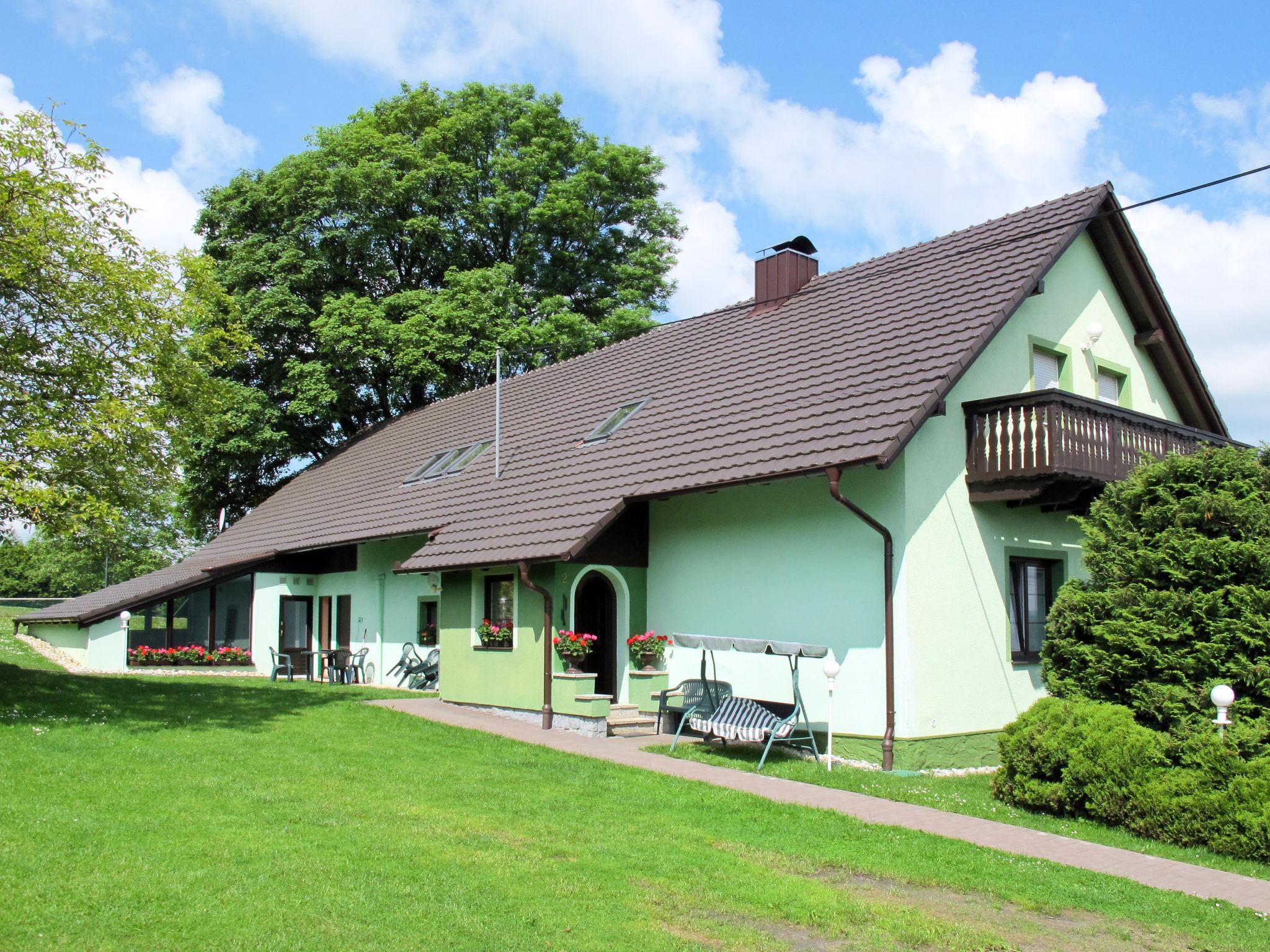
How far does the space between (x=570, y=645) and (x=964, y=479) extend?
573 centimetres

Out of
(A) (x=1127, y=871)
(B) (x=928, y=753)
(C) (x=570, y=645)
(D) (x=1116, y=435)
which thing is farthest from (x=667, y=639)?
(A) (x=1127, y=871)

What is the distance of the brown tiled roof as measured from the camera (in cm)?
1375

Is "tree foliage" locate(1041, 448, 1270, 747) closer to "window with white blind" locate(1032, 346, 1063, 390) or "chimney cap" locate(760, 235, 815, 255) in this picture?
"window with white blind" locate(1032, 346, 1063, 390)

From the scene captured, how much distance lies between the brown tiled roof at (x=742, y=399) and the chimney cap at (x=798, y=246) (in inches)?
30.9

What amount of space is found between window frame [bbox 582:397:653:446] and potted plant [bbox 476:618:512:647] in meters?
3.42

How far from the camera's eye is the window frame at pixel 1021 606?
14328mm

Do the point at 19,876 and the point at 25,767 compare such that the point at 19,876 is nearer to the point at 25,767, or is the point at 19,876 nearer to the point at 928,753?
the point at 25,767

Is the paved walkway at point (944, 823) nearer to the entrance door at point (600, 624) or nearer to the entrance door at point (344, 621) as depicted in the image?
the entrance door at point (600, 624)

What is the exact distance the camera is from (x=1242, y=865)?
8.69 meters

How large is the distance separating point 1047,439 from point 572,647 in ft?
22.3

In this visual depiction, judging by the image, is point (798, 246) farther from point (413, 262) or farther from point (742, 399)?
point (413, 262)

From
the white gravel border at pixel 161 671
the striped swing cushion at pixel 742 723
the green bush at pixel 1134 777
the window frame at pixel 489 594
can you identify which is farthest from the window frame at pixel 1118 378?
the white gravel border at pixel 161 671

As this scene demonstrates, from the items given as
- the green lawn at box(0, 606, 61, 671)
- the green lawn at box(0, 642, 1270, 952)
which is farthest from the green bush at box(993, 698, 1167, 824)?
the green lawn at box(0, 606, 61, 671)

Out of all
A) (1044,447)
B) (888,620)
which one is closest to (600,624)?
(888,620)
